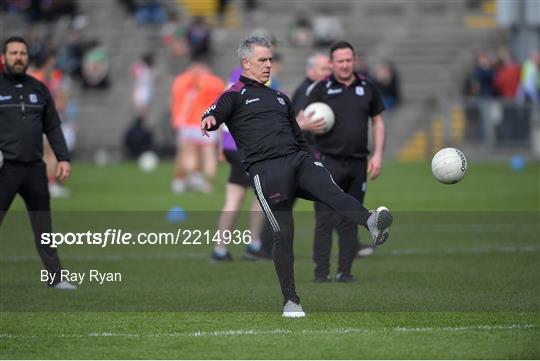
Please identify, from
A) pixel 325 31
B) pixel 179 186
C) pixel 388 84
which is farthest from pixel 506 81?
pixel 179 186

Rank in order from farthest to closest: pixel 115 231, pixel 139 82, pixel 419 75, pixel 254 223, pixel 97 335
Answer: pixel 419 75 → pixel 139 82 → pixel 115 231 → pixel 254 223 → pixel 97 335

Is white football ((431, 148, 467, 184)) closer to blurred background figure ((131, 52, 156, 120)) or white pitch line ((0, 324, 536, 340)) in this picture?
white pitch line ((0, 324, 536, 340))

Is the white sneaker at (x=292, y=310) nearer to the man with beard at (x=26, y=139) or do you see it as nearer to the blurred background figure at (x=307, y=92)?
the blurred background figure at (x=307, y=92)

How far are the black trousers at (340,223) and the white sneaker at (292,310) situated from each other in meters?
2.37

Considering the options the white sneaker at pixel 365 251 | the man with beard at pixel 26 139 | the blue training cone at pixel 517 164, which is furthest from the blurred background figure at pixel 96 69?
the man with beard at pixel 26 139

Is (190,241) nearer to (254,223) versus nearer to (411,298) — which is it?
(254,223)

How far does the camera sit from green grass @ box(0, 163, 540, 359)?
9.12 m

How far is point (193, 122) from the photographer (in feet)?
82.4

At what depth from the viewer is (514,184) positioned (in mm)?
25812

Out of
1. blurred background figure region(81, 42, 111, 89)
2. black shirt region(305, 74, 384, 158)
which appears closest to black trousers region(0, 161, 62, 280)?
black shirt region(305, 74, 384, 158)

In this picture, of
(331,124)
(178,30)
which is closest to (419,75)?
(178,30)

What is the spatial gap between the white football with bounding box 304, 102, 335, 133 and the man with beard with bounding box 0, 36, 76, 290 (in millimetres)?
2538

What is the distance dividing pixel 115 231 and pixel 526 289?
759 centimetres

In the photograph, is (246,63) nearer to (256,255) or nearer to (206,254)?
(256,255)
